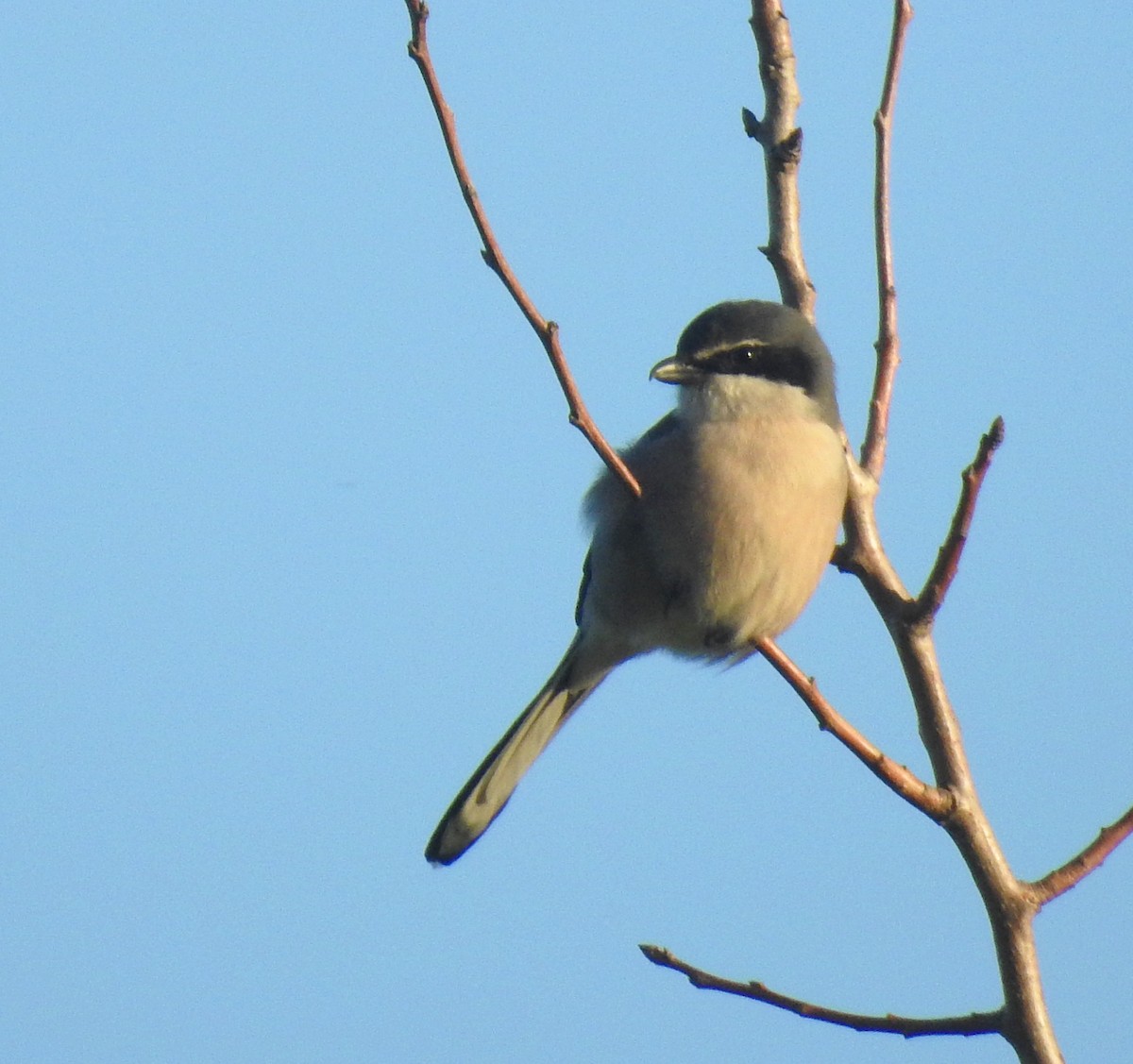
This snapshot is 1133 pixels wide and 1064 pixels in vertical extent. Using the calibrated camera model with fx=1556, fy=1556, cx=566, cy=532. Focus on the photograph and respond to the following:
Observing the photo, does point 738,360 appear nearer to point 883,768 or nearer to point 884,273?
point 884,273

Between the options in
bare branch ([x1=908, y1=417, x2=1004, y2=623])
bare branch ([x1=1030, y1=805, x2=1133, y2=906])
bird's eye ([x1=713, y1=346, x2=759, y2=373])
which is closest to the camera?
bare branch ([x1=908, y1=417, x2=1004, y2=623])

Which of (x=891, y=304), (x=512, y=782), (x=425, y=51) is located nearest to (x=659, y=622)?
(x=512, y=782)

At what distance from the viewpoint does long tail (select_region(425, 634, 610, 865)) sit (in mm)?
4426

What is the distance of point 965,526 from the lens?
276 cm

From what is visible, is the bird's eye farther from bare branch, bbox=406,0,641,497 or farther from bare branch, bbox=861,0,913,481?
bare branch, bbox=406,0,641,497

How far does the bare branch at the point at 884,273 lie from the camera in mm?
3551

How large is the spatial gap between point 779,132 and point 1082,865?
205cm

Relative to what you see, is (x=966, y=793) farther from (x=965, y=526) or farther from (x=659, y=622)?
(x=659, y=622)

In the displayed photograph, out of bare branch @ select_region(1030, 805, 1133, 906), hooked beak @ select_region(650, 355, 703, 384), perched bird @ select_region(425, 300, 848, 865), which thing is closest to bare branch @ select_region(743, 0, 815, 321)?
perched bird @ select_region(425, 300, 848, 865)

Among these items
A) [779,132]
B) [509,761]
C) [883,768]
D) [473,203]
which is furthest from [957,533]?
[509,761]

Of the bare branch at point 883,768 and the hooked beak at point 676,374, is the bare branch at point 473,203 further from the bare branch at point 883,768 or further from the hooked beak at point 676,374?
the hooked beak at point 676,374

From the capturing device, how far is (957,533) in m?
2.79

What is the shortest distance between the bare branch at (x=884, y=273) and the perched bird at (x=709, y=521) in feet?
0.69

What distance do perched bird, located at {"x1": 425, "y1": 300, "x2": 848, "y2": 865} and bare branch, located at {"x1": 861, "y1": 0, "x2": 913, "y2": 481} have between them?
0.21 meters
